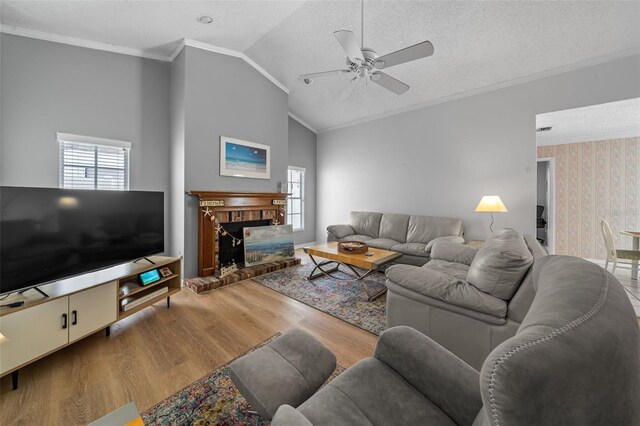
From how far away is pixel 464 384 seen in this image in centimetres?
97

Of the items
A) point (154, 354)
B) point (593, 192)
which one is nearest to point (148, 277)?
point (154, 354)

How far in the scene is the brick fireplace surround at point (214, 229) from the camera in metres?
3.49

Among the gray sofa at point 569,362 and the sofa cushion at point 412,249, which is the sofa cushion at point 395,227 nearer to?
the sofa cushion at point 412,249

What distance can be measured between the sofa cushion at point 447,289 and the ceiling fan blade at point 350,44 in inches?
76.7

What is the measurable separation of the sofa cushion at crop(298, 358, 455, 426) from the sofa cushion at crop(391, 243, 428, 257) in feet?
9.91

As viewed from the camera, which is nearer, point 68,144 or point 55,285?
point 55,285

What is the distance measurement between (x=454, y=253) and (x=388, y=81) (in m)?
2.17

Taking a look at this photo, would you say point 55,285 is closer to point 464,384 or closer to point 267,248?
point 267,248

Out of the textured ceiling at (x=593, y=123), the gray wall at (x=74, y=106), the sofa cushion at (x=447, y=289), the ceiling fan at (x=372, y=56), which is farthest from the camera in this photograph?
the textured ceiling at (x=593, y=123)

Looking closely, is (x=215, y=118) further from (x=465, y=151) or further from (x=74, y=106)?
(x=465, y=151)

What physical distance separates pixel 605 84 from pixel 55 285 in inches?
248

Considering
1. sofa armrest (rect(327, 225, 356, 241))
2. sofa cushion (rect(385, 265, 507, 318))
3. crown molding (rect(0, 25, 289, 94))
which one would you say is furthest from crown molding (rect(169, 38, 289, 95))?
sofa cushion (rect(385, 265, 507, 318))

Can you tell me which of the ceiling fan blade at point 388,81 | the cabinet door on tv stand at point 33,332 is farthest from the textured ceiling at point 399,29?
the cabinet door on tv stand at point 33,332

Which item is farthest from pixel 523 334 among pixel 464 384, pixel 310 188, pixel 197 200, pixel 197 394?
pixel 310 188
